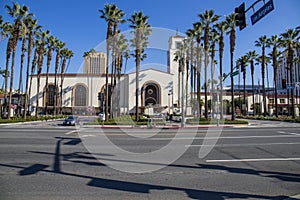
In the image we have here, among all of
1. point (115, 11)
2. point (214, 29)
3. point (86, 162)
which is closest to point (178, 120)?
point (214, 29)

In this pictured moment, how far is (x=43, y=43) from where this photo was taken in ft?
138

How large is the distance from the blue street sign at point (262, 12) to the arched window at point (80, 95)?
69408mm

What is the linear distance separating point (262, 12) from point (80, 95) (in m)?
70.8

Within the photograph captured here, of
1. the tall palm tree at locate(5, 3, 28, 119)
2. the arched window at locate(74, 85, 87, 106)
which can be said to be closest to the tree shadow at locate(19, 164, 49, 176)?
the tall palm tree at locate(5, 3, 28, 119)

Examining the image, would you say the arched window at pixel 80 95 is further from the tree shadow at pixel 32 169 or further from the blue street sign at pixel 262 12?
the blue street sign at pixel 262 12

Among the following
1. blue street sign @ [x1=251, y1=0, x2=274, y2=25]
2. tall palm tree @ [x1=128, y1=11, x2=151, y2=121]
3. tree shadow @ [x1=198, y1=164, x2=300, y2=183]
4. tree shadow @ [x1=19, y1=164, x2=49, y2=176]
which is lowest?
tree shadow @ [x1=198, y1=164, x2=300, y2=183]

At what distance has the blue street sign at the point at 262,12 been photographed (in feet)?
27.6

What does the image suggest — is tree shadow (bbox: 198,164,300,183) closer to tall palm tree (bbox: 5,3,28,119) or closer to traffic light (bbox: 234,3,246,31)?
traffic light (bbox: 234,3,246,31)

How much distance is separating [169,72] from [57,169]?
70.0 m

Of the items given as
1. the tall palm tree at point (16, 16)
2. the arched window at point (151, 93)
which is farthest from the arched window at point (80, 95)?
the tall palm tree at point (16, 16)

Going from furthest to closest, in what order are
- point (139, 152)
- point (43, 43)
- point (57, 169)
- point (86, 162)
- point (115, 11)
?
1. point (43, 43)
2. point (115, 11)
3. point (139, 152)
4. point (86, 162)
5. point (57, 169)

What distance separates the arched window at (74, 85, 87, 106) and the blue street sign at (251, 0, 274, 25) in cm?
6941

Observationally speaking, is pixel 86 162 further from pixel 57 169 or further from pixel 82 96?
pixel 82 96

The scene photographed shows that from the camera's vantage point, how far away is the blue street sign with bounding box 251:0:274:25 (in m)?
8.40
